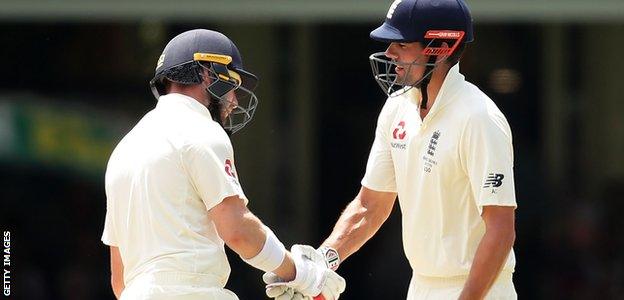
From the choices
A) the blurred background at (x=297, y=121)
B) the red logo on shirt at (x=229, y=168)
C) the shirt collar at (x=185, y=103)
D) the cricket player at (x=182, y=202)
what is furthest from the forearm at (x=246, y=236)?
the blurred background at (x=297, y=121)

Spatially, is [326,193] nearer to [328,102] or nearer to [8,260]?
[328,102]

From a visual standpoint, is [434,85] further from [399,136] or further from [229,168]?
[229,168]

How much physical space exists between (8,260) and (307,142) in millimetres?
1879

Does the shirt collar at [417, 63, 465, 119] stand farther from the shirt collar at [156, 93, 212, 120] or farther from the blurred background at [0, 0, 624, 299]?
the blurred background at [0, 0, 624, 299]

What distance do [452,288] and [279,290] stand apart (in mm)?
564

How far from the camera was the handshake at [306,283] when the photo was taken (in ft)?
14.3

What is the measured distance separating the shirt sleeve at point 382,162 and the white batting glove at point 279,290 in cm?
59

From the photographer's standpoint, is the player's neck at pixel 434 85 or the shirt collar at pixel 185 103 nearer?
the shirt collar at pixel 185 103

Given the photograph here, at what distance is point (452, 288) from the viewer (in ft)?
14.3

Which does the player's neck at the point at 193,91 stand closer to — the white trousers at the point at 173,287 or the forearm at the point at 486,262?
the white trousers at the point at 173,287

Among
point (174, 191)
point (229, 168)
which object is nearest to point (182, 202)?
point (174, 191)

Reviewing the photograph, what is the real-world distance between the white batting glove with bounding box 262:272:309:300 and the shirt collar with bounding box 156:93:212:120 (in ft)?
1.87

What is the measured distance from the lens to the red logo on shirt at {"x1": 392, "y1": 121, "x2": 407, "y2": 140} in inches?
178

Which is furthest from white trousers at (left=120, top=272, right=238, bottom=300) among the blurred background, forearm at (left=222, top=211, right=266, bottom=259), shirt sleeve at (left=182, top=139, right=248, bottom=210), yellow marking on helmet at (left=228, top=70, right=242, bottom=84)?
the blurred background
